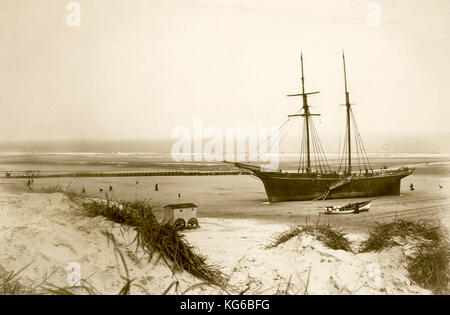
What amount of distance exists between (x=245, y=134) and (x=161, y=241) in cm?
138

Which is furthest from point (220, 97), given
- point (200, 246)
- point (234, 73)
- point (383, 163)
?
point (383, 163)

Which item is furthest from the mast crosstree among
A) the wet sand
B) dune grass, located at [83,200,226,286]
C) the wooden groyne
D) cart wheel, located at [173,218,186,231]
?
dune grass, located at [83,200,226,286]

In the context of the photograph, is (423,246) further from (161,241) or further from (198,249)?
(161,241)

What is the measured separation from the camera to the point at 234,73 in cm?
353

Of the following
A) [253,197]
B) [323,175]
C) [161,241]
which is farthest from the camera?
[323,175]

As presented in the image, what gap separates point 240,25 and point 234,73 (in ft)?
1.51

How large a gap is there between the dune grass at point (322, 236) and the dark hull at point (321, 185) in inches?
17.7

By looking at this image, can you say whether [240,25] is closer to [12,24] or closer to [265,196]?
[265,196]

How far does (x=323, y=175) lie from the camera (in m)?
3.84

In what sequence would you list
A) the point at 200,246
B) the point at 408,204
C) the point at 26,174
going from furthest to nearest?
1. the point at 408,204
2. the point at 26,174
3. the point at 200,246

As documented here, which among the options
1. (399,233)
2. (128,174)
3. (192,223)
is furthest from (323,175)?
(128,174)

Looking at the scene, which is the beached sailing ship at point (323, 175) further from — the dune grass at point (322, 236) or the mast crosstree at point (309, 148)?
the dune grass at point (322, 236)

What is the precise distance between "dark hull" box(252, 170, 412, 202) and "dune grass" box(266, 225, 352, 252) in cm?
45

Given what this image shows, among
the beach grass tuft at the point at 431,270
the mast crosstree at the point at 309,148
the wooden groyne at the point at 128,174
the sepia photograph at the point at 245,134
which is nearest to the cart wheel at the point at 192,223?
the sepia photograph at the point at 245,134
